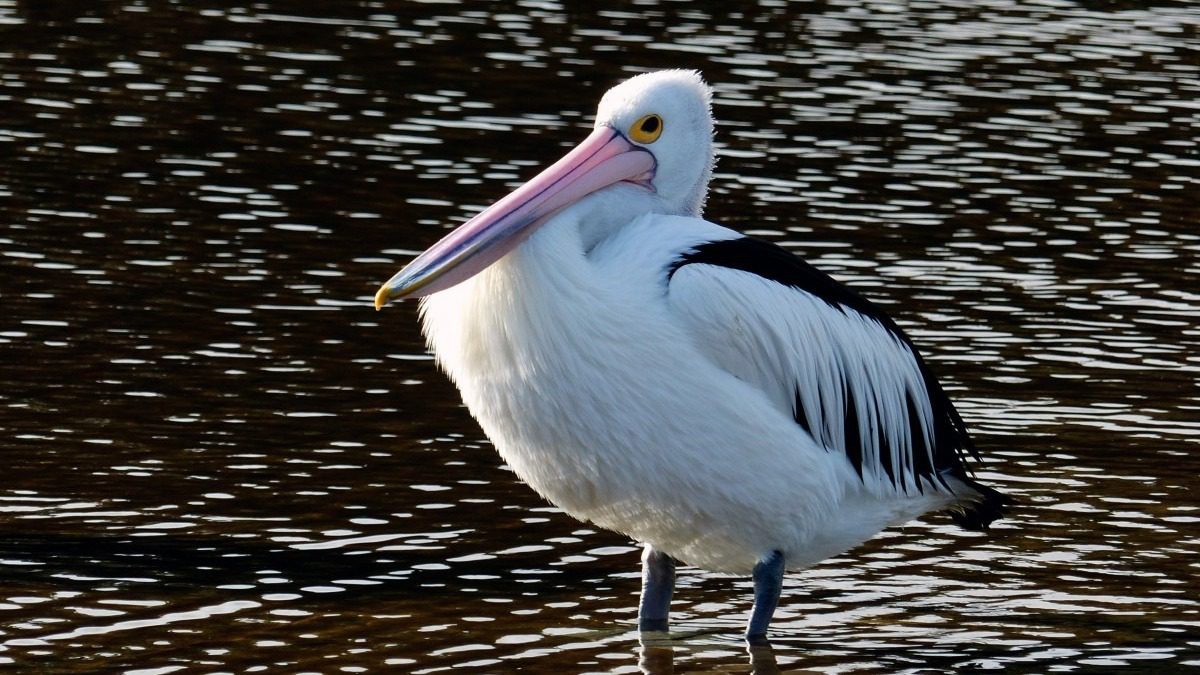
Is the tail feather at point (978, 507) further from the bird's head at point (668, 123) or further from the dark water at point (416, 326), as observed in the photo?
the bird's head at point (668, 123)

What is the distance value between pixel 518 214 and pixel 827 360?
107 cm

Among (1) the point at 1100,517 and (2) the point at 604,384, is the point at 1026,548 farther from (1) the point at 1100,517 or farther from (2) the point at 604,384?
(2) the point at 604,384

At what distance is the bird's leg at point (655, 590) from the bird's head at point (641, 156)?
1065mm

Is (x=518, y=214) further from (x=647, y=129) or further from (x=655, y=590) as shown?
(x=655, y=590)

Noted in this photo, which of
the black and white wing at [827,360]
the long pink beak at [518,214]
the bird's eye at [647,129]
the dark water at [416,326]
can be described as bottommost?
the dark water at [416,326]

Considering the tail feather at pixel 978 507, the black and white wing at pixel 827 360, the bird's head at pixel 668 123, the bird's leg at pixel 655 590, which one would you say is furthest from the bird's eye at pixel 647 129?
the tail feather at pixel 978 507

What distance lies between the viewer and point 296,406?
871 cm

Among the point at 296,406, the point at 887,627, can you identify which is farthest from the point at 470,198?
the point at 887,627

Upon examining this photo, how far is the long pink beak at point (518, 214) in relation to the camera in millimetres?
5855

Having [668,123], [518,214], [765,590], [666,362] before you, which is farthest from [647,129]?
[765,590]

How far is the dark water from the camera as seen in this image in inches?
267

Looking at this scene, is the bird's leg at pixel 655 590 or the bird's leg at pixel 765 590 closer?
the bird's leg at pixel 765 590

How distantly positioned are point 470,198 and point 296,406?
366cm

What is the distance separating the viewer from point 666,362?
5969 mm
